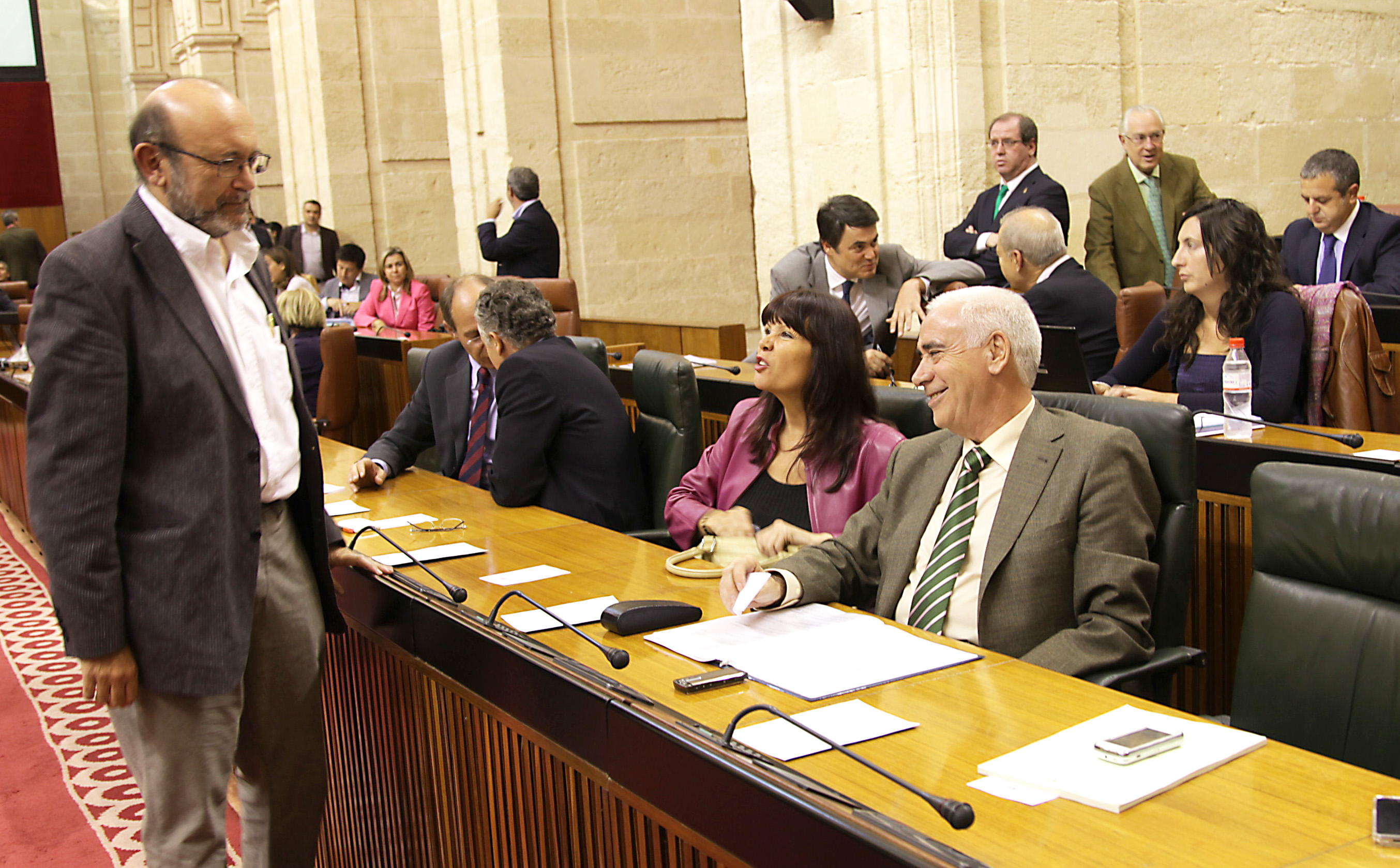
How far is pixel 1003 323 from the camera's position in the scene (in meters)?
2.16

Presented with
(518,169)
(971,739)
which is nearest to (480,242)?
(518,169)

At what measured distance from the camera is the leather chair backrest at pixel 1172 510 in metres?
2.09

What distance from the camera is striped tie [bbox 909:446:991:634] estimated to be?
6.91 feet

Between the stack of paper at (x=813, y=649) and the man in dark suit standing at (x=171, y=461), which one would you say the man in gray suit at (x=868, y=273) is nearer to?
the stack of paper at (x=813, y=649)

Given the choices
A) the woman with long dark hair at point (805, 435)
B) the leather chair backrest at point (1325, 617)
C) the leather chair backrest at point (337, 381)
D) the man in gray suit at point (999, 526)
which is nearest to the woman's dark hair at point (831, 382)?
the woman with long dark hair at point (805, 435)

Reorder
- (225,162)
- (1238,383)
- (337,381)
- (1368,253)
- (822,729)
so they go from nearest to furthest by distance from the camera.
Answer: (822,729) → (225,162) → (1238,383) → (1368,253) → (337,381)

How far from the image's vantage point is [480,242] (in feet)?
26.1

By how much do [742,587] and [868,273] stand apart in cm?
282

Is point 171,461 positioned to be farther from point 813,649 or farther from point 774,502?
point 774,502

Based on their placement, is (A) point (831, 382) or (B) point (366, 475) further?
(B) point (366, 475)

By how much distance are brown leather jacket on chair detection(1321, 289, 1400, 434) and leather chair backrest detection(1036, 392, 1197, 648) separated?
51.4 inches

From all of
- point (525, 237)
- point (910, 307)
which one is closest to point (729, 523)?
point (910, 307)

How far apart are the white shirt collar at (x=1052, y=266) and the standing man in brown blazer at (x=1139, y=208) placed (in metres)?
1.19

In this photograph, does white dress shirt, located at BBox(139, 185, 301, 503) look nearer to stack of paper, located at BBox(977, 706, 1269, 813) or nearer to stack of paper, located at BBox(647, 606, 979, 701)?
stack of paper, located at BBox(647, 606, 979, 701)
